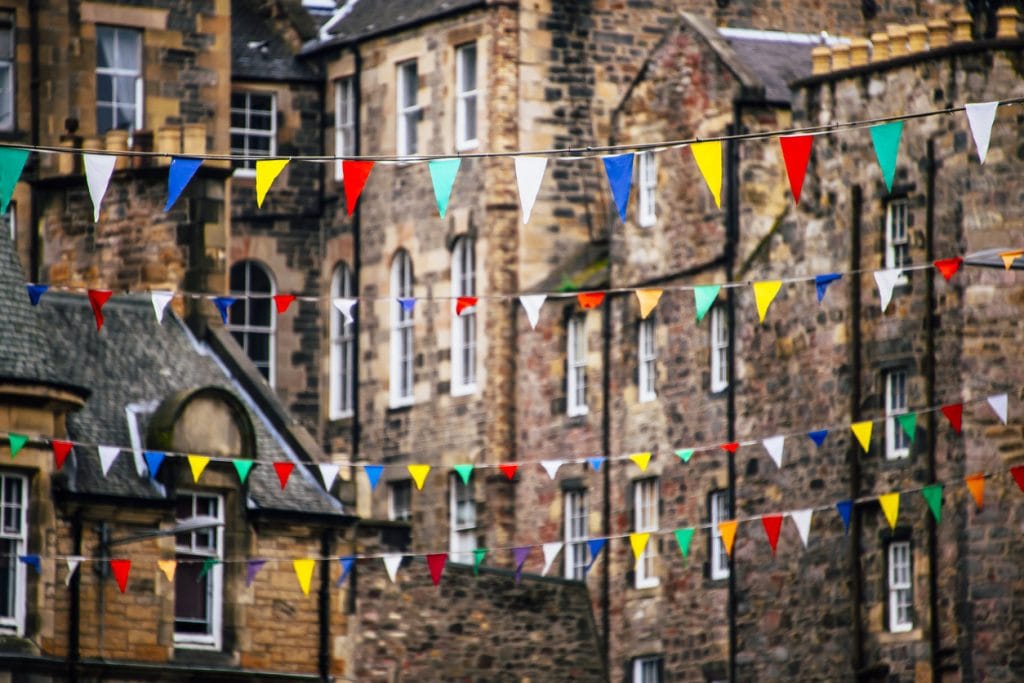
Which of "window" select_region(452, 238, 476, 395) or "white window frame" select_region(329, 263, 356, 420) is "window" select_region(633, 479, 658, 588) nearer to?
"window" select_region(452, 238, 476, 395)

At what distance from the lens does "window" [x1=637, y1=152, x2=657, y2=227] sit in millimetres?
58312

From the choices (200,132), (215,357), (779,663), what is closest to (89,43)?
(200,132)

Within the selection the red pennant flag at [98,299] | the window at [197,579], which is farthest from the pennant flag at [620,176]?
the window at [197,579]

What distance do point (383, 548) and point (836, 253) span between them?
783 centimetres

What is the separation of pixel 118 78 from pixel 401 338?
722cm

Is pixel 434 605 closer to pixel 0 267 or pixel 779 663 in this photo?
pixel 779 663

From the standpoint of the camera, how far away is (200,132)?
5209 cm

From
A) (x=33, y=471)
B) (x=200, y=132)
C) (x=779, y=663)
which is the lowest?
(x=779, y=663)

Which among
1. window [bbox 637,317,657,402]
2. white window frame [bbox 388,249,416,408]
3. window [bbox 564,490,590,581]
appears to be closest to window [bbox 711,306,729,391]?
window [bbox 637,317,657,402]

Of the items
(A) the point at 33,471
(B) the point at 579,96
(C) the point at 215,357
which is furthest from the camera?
(B) the point at 579,96

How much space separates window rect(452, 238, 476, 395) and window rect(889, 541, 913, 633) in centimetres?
1115

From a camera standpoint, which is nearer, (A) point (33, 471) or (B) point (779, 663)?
(A) point (33, 471)

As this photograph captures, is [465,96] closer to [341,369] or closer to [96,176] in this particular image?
[341,369]

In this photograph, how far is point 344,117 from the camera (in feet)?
212
